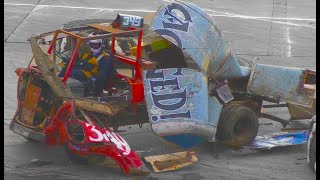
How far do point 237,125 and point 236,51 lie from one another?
17.7 ft

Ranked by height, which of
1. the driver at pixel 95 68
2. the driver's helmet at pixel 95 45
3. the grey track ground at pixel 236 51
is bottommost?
the grey track ground at pixel 236 51

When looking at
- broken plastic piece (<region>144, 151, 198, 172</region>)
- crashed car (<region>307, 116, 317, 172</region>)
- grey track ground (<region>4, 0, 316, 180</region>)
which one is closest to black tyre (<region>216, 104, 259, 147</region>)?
grey track ground (<region>4, 0, 316, 180</region>)

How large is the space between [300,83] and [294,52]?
5.39m

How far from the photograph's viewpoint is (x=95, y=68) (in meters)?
9.81

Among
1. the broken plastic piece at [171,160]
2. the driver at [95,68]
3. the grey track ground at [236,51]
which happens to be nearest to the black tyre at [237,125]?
the grey track ground at [236,51]

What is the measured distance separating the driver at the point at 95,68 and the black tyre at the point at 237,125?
155 centimetres

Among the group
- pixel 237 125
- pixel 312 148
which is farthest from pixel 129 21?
pixel 312 148

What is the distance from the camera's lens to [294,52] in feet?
50.7

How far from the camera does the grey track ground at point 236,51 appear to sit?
9000mm

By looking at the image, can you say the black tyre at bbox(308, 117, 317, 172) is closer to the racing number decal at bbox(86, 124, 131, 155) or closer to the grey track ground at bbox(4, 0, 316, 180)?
the grey track ground at bbox(4, 0, 316, 180)

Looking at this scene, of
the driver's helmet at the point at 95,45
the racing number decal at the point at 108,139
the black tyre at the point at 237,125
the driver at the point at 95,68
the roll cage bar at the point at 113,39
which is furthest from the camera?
the black tyre at the point at 237,125

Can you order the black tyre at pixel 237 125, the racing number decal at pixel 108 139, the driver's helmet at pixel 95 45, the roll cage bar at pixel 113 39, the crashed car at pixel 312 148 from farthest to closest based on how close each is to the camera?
the black tyre at pixel 237 125, the driver's helmet at pixel 95 45, the roll cage bar at pixel 113 39, the crashed car at pixel 312 148, the racing number decal at pixel 108 139

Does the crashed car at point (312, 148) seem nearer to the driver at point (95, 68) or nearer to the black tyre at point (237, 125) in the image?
the black tyre at point (237, 125)

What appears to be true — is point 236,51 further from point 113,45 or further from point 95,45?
point 95,45
